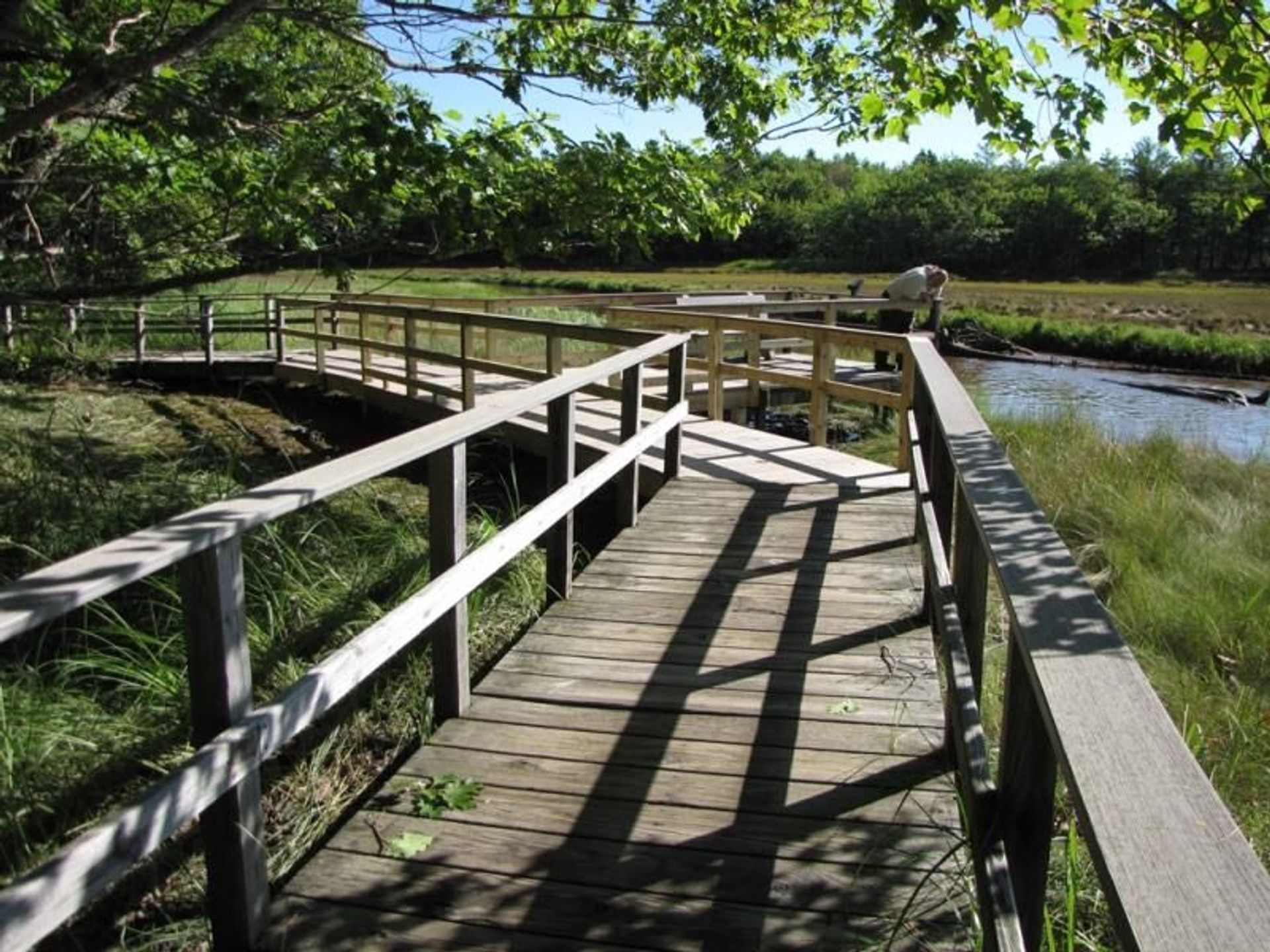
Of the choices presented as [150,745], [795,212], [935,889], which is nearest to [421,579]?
[150,745]

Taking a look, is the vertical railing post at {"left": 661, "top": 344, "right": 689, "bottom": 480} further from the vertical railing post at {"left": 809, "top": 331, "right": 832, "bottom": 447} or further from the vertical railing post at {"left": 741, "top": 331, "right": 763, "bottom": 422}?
the vertical railing post at {"left": 741, "top": 331, "right": 763, "bottom": 422}

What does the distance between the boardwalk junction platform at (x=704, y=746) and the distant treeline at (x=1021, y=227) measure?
82.4 meters

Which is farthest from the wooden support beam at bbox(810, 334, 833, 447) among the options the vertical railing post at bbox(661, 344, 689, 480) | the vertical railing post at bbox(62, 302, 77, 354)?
the vertical railing post at bbox(62, 302, 77, 354)

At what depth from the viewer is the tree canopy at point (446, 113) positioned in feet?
15.8

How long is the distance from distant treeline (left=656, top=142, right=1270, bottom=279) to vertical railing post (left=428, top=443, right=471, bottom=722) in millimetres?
83521

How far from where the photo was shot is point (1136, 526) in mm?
7109

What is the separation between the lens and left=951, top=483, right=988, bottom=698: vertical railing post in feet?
9.27

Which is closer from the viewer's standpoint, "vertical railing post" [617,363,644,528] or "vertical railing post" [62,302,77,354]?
"vertical railing post" [617,363,644,528]

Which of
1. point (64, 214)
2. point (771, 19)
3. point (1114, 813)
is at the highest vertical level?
point (771, 19)

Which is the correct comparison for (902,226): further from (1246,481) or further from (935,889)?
(935,889)

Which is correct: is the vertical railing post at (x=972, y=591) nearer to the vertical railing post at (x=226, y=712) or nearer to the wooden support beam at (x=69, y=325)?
the vertical railing post at (x=226, y=712)

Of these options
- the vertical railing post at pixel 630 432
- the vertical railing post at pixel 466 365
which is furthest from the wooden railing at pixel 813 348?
the vertical railing post at pixel 466 365

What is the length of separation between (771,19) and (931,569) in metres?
4.57

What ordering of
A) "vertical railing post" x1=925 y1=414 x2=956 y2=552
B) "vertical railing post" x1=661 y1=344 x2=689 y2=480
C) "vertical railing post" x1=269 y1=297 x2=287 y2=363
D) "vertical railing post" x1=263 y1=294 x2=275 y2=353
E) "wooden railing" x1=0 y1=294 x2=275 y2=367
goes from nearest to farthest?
1. "vertical railing post" x1=925 y1=414 x2=956 y2=552
2. "vertical railing post" x1=661 y1=344 x2=689 y2=480
3. "wooden railing" x1=0 y1=294 x2=275 y2=367
4. "vertical railing post" x1=269 y1=297 x2=287 y2=363
5. "vertical railing post" x1=263 y1=294 x2=275 y2=353
